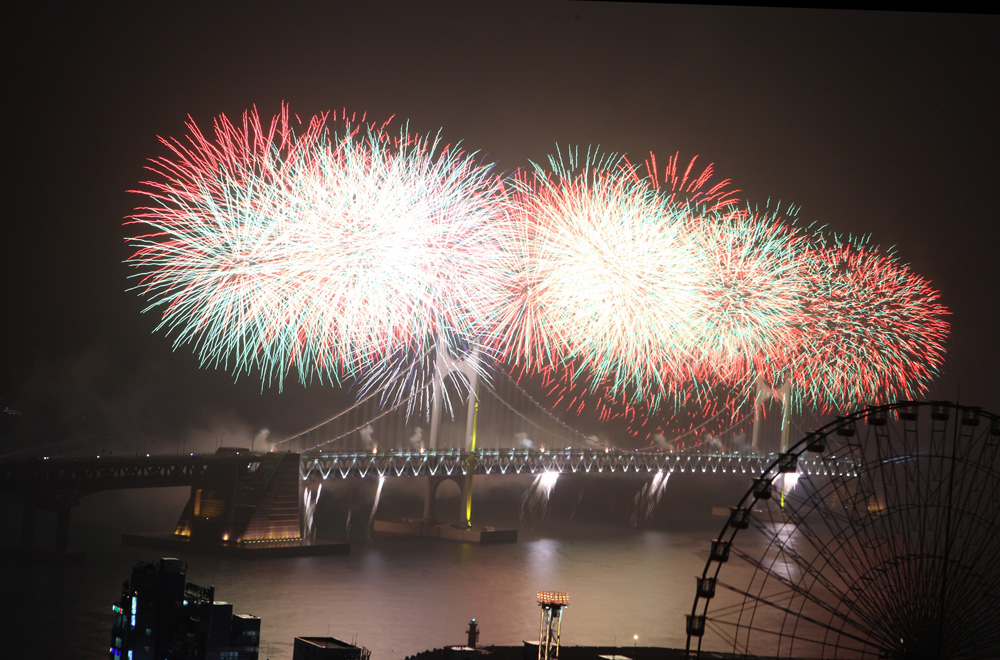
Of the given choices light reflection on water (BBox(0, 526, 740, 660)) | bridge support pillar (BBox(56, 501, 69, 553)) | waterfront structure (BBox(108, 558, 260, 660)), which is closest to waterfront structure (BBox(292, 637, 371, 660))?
waterfront structure (BBox(108, 558, 260, 660))

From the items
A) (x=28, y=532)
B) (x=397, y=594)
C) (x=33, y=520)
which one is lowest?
(x=397, y=594)

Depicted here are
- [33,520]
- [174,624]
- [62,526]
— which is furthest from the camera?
[62,526]

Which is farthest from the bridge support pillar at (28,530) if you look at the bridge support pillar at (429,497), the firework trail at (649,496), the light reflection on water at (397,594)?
the firework trail at (649,496)

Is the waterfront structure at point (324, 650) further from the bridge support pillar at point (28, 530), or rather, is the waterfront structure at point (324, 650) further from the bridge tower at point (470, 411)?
the bridge tower at point (470, 411)


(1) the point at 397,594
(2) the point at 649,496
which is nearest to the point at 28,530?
(1) the point at 397,594

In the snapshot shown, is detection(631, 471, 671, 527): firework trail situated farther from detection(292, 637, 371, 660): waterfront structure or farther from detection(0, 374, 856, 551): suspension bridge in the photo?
detection(292, 637, 371, 660): waterfront structure

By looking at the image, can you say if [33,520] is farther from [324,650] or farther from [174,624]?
[324,650]

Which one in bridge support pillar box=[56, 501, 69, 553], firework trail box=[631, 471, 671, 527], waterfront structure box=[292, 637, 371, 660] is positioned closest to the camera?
waterfront structure box=[292, 637, 371, 660]

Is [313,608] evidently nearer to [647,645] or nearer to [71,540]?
[647,645]
